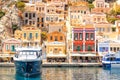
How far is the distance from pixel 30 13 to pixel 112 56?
21.1 m

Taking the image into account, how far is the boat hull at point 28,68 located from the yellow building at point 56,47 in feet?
44.0

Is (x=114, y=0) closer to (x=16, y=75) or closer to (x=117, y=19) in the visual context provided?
(x=117, y=19)

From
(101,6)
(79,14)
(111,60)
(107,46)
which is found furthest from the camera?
(101,6)

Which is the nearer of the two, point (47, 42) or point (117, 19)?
point (47, 42)

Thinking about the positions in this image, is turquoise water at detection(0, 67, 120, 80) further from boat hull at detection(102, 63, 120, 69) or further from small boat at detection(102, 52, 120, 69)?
small boat at detection(102, 52, 120, 69)

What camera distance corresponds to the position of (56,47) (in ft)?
283

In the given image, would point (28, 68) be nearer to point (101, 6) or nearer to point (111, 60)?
point (111, 60)

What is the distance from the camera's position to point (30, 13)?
318 ft

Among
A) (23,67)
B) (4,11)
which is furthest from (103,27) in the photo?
(23,67)

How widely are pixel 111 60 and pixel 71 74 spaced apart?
515 inches

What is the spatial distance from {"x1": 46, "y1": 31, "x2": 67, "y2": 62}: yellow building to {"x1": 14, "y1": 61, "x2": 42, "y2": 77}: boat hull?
13402 mm

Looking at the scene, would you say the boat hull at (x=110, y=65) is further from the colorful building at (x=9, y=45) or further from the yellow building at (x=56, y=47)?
the colorful building at (x=9, y=45)

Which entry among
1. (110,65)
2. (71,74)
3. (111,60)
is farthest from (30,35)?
(71,74)

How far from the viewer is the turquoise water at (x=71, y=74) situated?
65.9 meters
